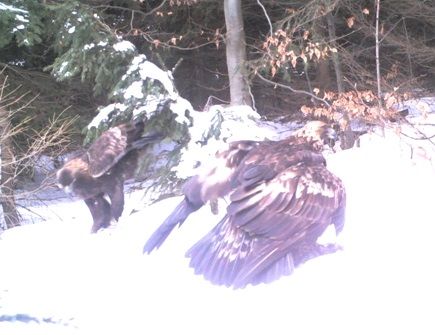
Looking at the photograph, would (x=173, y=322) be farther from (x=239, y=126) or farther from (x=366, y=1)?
(x=366, y=1)

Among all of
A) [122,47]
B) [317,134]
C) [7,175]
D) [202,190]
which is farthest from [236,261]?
[7,175]

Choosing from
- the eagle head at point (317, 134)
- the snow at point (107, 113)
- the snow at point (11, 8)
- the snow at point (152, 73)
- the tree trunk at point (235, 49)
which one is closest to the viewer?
the eagle head at point (317, 134)

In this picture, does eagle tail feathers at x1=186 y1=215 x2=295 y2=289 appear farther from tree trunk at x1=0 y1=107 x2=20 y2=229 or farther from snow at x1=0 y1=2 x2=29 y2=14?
snow at x1=0 y1=2 x2=29 y2=14

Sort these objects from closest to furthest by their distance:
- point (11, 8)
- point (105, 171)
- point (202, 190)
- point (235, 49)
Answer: point (202, 190) → point (105, 171) → point (235, 49) → point (11, 8)

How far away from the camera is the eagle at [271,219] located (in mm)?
3168

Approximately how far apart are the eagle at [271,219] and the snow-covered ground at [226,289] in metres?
0.09

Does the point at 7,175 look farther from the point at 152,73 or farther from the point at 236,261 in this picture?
the point at 236,261

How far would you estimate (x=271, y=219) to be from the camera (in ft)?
10.5

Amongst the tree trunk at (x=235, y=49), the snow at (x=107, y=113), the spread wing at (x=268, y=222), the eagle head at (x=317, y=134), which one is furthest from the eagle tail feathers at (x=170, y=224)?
the tree trunk at (x=235, y=49)

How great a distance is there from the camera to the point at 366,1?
1105 centimetres

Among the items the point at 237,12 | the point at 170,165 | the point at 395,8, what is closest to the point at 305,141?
the point at 170,165

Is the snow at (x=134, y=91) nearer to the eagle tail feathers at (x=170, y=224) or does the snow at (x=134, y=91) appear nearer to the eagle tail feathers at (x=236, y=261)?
the eagle tail feathers at (x=170, y=224)

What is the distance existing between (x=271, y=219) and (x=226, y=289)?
1.50 feet

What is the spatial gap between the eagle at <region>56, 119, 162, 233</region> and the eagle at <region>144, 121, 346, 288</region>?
1.10 meters
